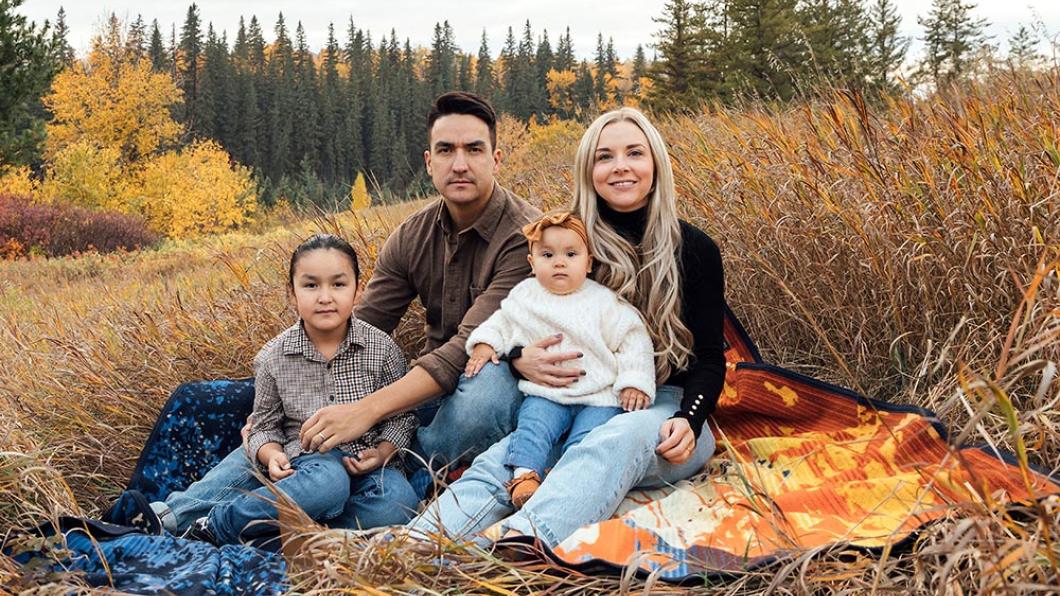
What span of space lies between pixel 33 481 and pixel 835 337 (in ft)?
10.2

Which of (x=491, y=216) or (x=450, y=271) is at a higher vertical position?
(x=491, y=216)

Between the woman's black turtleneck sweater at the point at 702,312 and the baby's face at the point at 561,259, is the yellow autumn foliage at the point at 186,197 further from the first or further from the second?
the woman's black turtleneck sweater at the point at 702,312

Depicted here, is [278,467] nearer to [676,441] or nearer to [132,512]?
[132,512]

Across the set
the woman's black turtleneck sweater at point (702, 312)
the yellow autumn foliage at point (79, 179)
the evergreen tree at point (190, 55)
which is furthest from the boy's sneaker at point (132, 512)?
the evergreen tree at point (190, 55)

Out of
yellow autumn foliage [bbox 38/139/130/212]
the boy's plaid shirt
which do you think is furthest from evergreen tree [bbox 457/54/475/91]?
the boy's plaid shirt

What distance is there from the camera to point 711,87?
72.4 feet

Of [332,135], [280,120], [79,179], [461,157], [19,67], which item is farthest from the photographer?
[332,135]

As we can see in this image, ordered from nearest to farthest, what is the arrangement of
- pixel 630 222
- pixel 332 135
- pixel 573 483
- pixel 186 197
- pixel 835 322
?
pixel 573 483
pixel 630 222
pixel 835 322
pixel 186 197
pixel 332 135

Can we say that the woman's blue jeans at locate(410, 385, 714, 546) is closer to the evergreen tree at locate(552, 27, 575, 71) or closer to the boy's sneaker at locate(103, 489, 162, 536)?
the boy's sneaker at locate(103, 489, 162, 536)

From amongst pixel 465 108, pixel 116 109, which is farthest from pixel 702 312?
pixel 116 109

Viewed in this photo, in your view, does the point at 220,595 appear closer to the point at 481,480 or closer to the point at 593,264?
the point at 481,480

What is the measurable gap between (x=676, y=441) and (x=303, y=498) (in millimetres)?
1305

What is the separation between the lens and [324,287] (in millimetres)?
3082

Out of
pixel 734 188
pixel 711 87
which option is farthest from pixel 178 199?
pixel 734 188
